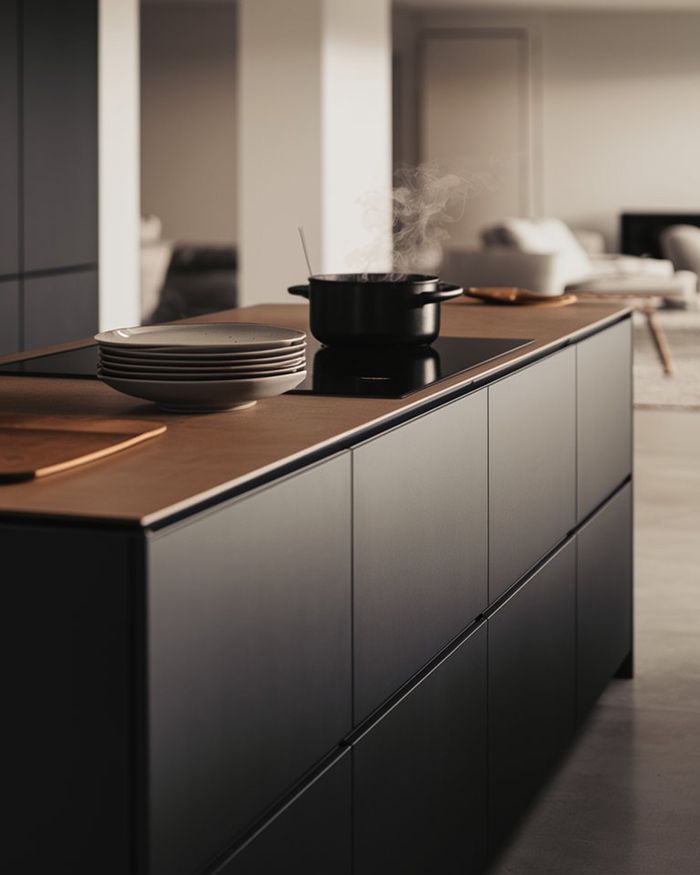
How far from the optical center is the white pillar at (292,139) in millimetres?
7891

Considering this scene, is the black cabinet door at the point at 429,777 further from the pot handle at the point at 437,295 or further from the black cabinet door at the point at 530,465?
the pot handle at the point at 437,295

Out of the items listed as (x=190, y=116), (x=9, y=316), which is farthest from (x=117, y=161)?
(x=190, y=116)

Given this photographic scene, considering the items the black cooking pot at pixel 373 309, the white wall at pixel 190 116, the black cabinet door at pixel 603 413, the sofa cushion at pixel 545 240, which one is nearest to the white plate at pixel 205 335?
the black cooking pot at pixel 373 309

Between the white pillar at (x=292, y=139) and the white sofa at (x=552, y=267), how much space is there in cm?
268

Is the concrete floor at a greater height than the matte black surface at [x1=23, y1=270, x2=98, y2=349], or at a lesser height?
lesser

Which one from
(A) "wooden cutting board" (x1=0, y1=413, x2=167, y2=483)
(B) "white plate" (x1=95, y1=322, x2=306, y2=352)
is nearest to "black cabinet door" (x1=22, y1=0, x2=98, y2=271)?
(B) "white plate" (x1=95, y1=322, x2=306, y2=352)

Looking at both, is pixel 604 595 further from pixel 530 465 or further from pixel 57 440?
pixel 57 440

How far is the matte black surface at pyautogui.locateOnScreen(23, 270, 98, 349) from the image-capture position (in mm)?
5395

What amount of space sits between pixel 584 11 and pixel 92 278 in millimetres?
9713

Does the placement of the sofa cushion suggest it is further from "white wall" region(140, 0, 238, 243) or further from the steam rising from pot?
the steam rising from pot

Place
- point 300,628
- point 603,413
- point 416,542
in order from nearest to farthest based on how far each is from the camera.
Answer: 1. point 300,628
2. point 416,542
3. point 603,413

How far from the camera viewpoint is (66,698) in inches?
52.9

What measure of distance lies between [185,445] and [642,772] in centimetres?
180

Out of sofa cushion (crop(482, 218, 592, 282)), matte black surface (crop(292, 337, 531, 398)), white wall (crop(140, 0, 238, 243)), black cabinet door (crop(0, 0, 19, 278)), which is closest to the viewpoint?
matte black surface (crop(292, 337, 531, 398))
